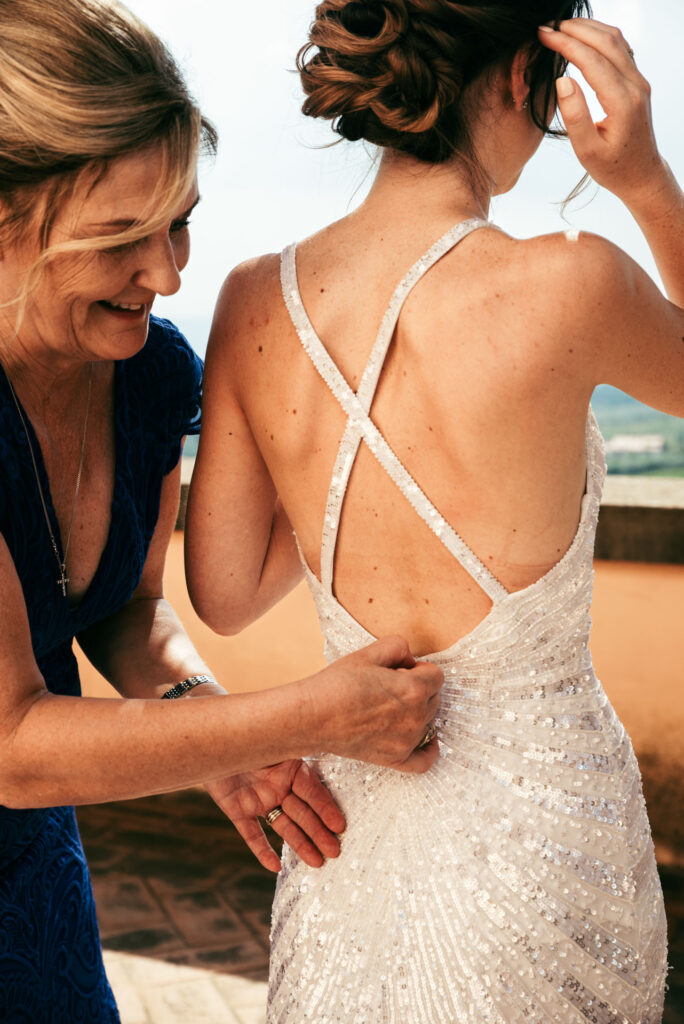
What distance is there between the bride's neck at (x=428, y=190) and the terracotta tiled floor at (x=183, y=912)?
2.51 meters

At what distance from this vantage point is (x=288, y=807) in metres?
1.41

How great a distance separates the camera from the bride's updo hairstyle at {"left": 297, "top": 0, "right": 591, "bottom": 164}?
119cm

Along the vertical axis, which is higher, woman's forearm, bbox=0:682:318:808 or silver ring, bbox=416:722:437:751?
woman's forearm, bbox=0:682:318:808

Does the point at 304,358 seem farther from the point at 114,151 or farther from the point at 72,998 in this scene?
the point at 72,998

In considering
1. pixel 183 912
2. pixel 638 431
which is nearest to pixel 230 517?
pixel 183 912

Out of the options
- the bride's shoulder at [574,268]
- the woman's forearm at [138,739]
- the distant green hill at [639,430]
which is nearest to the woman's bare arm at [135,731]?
the woman's forearm at [138,739]

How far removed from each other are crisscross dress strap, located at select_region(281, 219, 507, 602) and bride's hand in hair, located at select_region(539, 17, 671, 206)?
0.19 meters

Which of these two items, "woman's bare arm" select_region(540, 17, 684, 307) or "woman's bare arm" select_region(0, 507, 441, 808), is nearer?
"woman's bare arm" select_region(0, 507, 441, 808)

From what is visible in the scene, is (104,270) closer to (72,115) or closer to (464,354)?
(72,115)

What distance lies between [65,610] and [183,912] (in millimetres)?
2356

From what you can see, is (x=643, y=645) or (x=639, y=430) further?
(x=639, y=430)

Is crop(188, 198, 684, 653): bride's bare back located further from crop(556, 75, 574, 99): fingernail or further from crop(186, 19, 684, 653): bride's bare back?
crop(556, 75, 574, 99): fingernail

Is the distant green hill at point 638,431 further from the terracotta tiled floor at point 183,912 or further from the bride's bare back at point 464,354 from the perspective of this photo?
the bride's bare back at point 464,354

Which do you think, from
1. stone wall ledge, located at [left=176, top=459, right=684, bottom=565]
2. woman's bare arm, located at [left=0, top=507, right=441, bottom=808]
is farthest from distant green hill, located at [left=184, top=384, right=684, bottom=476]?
woman's bare arm, located at [left=0, top=507, right=441, bottom=808]
